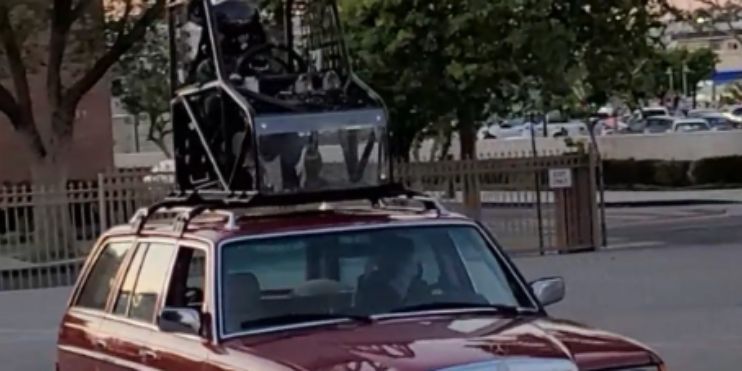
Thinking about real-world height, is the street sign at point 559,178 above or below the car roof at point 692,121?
below

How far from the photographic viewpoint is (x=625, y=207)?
130ft

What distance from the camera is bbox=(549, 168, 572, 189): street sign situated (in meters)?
24.8

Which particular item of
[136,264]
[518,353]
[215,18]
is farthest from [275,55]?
[518,353]

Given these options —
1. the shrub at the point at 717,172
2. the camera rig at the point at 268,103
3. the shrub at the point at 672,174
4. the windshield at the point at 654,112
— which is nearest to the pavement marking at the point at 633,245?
the camera rig at the point at 268,103

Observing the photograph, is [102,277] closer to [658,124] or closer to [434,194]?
[434,194]

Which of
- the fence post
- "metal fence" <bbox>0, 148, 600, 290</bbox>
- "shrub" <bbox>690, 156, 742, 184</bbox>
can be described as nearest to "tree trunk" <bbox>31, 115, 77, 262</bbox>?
"metal fence" <bbox>0, 148, 600, 290</bbox>

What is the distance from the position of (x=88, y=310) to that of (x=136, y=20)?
21.3 metres

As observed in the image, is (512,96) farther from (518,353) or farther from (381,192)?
(518,353)

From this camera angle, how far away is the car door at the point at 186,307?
7.54 metres

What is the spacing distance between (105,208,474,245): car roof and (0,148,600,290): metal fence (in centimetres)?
1504

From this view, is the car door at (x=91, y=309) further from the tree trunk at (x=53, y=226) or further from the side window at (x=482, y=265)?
the tree trunk at (x=53, y=226)

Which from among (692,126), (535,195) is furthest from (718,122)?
(535,195)

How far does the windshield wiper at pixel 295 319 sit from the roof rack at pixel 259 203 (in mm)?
633

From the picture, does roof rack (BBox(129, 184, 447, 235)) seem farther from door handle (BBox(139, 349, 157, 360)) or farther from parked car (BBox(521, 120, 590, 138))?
parked car (BBox(521, 120, 590, 138))
